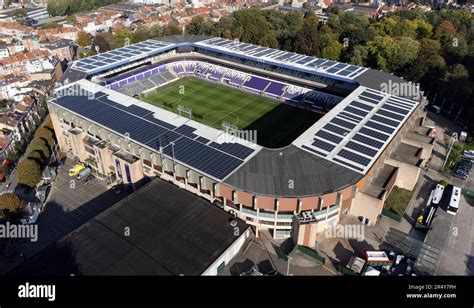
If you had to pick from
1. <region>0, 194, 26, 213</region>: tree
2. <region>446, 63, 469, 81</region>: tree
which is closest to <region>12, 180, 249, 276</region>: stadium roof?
<region>0, 194, 26, 213</region>: tree

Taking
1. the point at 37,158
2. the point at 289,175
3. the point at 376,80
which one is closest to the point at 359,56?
the point at 376,80

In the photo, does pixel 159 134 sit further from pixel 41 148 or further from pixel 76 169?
pixel 41 148

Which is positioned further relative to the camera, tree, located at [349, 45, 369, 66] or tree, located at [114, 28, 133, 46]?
tree, located at [114, 28, 133, 46]

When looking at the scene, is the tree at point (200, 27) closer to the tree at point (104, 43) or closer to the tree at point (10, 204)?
Answer: the tree at point (104, 43)

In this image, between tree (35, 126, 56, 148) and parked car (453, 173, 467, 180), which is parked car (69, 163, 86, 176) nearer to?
tree (35, 126, 56, 148)

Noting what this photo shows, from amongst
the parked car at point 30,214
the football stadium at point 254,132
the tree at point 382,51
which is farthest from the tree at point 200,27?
the parked car at point 30,214

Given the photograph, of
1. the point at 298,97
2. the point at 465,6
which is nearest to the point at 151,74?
the point at 298,97
